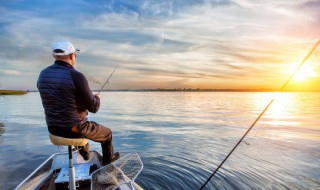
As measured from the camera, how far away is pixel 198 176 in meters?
8.88

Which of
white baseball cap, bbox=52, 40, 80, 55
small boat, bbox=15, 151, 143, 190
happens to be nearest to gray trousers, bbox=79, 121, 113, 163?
small boat, bbox=15, 151, 143, 190

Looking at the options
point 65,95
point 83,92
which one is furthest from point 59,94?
point 83,92

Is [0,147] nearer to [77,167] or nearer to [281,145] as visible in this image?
[77,167]

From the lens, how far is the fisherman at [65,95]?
4047 mm

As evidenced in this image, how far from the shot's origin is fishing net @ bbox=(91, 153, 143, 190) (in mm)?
5078

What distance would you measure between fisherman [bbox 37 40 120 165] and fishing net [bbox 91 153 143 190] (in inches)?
47.1

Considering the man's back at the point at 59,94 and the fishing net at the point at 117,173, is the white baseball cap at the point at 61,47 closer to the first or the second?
the man's back at the point at 59,94

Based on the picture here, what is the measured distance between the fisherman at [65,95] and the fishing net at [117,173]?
1.20 metres

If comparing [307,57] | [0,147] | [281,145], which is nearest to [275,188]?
[307,57]

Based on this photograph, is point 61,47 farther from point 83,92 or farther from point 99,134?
point 99,134

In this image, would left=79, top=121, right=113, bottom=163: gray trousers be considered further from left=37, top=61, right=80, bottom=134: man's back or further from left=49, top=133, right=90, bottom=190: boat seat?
left=37, top=61, right=80, bottom=134: man's back

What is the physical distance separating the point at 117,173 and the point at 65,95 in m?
2.30

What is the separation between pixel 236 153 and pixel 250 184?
400 centimetres

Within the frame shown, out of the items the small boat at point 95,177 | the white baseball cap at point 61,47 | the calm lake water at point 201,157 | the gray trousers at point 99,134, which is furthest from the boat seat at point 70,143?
the calm lake water at point 201,157
